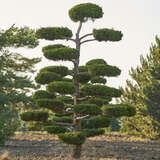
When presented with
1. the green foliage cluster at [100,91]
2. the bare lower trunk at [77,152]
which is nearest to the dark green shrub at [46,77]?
the green foliage cluster at [100,91]

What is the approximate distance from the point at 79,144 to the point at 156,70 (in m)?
12.5

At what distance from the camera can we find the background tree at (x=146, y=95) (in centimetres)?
2383

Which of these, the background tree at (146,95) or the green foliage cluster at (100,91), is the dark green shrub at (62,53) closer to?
the green foliage cluster at (100,91)

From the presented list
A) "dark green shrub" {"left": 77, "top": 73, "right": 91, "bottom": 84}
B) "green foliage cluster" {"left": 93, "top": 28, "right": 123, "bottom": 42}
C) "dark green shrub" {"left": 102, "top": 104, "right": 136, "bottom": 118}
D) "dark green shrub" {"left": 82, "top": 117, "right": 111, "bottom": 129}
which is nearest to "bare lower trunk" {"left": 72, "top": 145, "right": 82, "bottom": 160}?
"dark green shrub" {"left": 82, "top": 117, "right": 111, "bottom": 129}

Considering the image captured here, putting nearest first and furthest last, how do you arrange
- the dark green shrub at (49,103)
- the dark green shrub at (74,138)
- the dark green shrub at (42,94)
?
the dark green shrub at (74,138) < the dark green shrub at (49,103) < the dark green shrub at (42,94)

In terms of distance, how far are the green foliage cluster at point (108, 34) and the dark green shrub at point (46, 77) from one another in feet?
7.71

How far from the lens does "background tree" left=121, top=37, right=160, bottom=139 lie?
23.8m

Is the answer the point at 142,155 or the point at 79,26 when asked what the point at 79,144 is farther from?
the point at 79,26

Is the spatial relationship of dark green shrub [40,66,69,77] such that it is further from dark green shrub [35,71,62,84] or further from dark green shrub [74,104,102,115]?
dark green shrub [74,104,102,115]

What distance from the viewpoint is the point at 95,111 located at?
542 inches

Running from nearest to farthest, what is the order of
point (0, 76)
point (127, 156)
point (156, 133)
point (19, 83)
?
point (127, 156), point (0, 76), point (156, 133), point (19, 83)

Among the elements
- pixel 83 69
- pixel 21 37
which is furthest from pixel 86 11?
pixel 21 37

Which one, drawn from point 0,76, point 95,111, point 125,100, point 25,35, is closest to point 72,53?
point 95,111

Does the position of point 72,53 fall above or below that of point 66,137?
above
